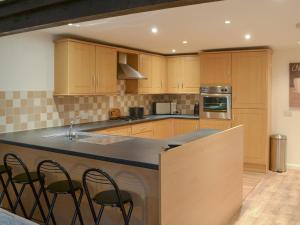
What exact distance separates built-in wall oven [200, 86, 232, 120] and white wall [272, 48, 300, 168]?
0.95m

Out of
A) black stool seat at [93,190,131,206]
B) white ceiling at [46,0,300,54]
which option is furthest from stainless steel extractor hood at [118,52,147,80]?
black stool seat at [93,190,131,206]

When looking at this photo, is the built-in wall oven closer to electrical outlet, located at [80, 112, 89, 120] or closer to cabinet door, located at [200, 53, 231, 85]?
cabinet door, located at [200, 53, 231, 85]

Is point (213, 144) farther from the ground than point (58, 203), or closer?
farther from the ground

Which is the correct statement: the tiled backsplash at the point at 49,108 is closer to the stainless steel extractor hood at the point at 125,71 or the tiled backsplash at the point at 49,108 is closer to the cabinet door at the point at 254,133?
the stainless steel extractor hood at the point at 125,71

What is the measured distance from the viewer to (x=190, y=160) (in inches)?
99.0

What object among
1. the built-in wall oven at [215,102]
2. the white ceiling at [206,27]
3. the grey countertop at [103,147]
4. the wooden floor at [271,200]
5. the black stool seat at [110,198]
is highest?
the white ceiling at [206,27]

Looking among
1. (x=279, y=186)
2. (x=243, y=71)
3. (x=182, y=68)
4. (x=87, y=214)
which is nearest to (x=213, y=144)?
(x=87, y=214)

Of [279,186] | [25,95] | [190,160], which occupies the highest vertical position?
[25,95]

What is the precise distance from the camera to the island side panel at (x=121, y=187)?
7.91 ft

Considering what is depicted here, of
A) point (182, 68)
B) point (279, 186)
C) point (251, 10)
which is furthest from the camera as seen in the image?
point (182, 68)

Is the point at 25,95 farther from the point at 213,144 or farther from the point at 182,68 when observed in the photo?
the point at 182,68

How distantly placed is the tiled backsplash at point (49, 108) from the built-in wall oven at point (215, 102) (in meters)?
1.37

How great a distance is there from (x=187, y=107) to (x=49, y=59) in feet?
10.9

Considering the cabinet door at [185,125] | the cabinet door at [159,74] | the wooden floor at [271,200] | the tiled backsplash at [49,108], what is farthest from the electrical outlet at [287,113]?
the tiled backsplash at [49,108]
